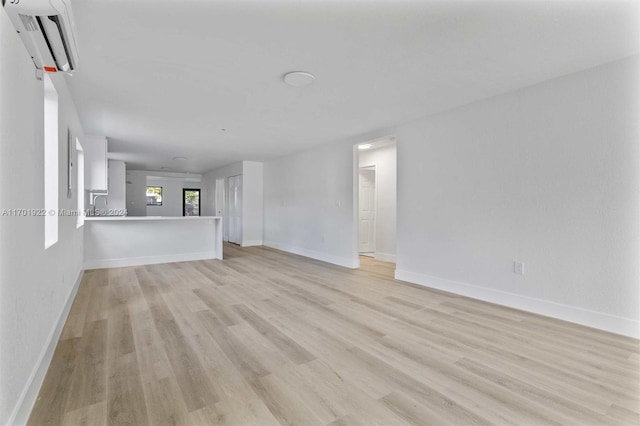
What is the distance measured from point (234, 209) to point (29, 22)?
7.47 meters

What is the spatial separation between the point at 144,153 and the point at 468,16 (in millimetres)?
7231

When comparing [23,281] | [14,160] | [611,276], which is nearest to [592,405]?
[611,276]

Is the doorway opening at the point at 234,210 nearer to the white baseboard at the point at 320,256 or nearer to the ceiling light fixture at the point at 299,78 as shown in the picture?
the white baseboard at the point at 320,256

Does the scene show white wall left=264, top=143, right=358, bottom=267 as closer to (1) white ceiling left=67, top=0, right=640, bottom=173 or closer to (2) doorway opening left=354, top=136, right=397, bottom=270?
(2) doorway opening left=354, top=136, right=397, bottom=270

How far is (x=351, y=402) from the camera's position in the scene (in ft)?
5.31

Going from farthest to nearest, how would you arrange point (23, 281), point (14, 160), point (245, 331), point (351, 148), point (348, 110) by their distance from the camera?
1. point (351, 148)
2. point (348, 110)
3. point (245, 331)
4. point (23, 281)
5. point (14, 160)

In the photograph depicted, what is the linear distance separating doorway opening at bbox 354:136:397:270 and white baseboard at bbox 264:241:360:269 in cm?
32

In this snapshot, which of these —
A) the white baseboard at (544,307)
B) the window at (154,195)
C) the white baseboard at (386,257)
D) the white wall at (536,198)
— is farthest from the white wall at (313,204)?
the window at (154,195)

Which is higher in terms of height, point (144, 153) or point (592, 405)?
point (144, 153)

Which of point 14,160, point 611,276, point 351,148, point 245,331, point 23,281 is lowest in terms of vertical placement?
point 245,331

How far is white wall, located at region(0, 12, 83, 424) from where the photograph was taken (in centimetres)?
133

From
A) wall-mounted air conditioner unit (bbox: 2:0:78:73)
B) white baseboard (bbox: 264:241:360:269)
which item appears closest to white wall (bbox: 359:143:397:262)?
white baseboard (bbox: 264:241:360:269)

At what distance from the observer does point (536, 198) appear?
3006mm

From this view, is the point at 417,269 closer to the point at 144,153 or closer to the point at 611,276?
the point at 611,276
